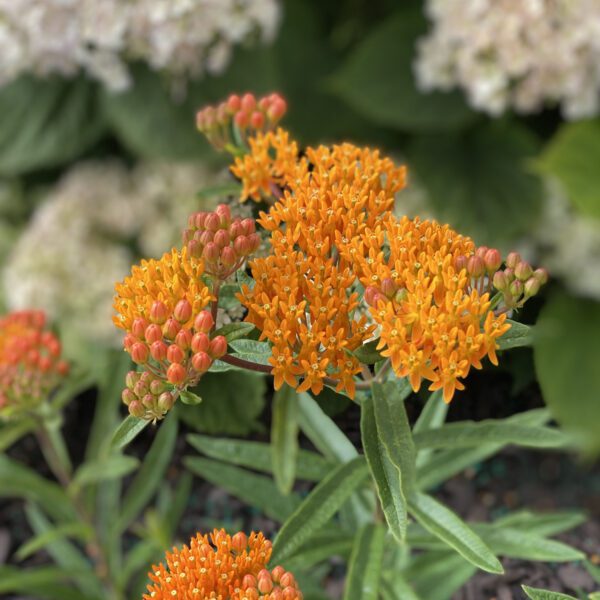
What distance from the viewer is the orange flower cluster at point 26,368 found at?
0.55 m

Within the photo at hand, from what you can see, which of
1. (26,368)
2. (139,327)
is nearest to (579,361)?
(26,368)

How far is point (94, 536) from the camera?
73cm

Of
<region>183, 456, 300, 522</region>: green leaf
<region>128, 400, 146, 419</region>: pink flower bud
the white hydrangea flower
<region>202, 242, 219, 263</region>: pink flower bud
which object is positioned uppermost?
the white hydrangea flower

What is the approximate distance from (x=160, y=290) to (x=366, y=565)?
0.64 ft

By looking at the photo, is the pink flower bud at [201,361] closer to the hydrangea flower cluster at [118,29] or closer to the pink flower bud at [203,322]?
the pink flower bud at [203,322]

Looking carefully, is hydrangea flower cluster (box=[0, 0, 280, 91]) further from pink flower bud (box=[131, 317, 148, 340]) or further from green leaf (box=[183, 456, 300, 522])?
pink flower bud (box=[131, 317, 148, 340])

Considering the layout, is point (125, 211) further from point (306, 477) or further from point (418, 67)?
point (306, 477)

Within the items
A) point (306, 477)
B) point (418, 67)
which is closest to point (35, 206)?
Result: point (418, 67)

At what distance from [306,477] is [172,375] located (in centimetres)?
22

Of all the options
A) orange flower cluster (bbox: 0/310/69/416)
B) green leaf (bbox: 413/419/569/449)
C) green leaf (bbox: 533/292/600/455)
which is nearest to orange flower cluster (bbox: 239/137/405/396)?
green leaf (bbox: 413/419/569/449)

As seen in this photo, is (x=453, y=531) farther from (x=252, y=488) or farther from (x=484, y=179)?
(x=484, y=179)

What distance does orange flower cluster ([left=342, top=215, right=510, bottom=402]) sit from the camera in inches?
13.4

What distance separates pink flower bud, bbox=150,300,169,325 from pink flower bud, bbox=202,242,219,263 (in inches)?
1.1

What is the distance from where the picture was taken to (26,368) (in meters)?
0.56
